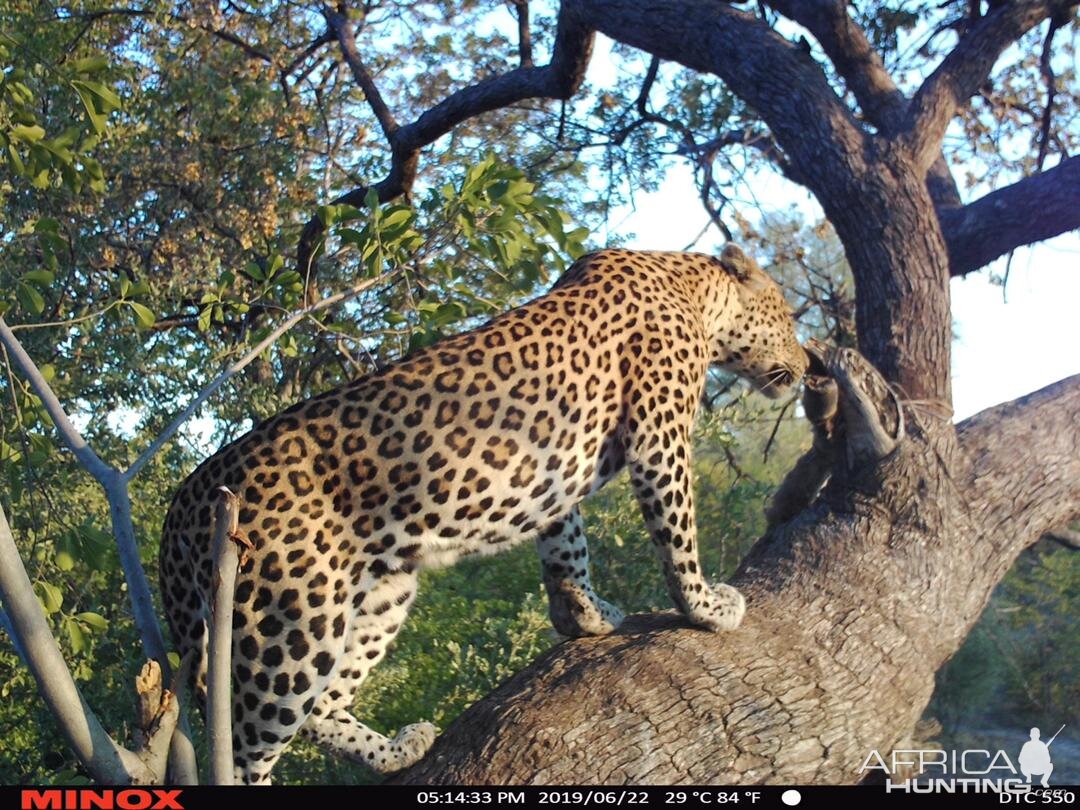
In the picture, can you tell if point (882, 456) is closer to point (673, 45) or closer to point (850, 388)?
point (850, 388)

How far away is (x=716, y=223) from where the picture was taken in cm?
915

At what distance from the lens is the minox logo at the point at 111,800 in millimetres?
3764

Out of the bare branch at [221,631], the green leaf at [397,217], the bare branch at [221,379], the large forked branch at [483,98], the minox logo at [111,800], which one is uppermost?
the large forked branch at [483,98]

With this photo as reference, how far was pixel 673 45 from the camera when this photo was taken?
715 centimetres

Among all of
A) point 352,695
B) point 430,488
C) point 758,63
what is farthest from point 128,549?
point 758,63

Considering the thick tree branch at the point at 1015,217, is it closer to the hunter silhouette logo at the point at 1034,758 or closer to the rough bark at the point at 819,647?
the rough bark at the point at 819,647

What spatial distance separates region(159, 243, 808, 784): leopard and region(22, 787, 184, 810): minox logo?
0.58 m

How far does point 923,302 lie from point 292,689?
3.88 metres

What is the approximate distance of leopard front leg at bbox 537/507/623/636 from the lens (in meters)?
5.41

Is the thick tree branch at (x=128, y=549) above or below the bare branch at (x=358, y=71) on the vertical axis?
below

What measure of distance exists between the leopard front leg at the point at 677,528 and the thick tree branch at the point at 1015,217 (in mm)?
3053

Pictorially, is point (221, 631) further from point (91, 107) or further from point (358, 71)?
point (358, 71)

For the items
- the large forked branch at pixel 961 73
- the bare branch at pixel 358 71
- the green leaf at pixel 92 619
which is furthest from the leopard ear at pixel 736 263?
the bare branch at pixel 358 71

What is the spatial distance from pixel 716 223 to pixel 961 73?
2373 mm
